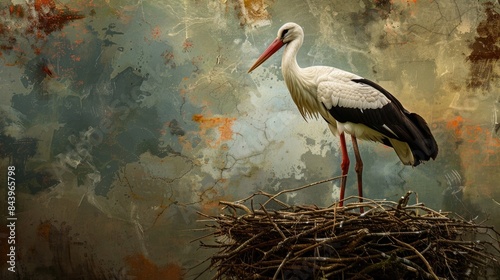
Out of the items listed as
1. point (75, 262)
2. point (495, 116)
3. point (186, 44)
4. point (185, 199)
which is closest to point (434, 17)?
point (495, 116)

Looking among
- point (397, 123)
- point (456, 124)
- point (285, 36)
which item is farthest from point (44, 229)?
point (456, 124)

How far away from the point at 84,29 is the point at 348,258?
2079 mm

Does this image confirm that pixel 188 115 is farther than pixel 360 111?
Yes

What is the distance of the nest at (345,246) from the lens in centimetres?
222

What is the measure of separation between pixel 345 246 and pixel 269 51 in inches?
53.8

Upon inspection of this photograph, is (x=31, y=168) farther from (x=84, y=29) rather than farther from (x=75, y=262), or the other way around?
(x=84, y=29)

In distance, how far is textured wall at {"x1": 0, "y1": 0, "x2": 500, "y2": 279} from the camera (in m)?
3.54

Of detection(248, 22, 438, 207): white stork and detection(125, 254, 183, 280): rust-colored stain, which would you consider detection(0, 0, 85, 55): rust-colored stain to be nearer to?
detection(125, 254, 183, 280): rust-colored stain

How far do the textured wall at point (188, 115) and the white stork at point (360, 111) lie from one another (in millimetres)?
484

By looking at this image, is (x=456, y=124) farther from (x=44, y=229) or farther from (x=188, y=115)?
(x=44, y=229)

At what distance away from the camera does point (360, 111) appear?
301 cm

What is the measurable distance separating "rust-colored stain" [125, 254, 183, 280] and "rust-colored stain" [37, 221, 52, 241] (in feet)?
1.33

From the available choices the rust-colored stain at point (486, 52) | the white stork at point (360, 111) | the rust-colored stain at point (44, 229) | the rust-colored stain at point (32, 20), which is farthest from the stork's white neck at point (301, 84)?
the rust-colored stain at point (44, 229)

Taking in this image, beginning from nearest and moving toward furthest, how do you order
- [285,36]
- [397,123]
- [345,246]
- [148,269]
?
[345,246]
[397,123]
[285,36]
[148,269]
